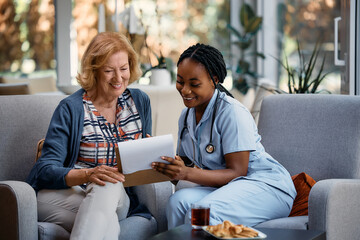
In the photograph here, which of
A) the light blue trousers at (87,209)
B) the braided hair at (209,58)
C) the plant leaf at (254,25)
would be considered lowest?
the light blue trousers at (87,209)

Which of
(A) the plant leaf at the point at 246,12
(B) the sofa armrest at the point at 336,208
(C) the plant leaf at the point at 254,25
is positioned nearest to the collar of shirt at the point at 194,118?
(B) the sofa armrest at the point at 336,208

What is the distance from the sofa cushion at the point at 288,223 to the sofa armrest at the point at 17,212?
88cm

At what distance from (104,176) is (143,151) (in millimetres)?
193

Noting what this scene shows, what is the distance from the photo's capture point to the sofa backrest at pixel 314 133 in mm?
2500

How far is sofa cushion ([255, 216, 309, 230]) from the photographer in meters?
2.11

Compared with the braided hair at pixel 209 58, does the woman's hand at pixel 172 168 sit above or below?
below

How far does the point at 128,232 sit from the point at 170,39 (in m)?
5.20

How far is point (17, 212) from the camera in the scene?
2.03 meters

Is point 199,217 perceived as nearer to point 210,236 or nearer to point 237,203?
point 210,236

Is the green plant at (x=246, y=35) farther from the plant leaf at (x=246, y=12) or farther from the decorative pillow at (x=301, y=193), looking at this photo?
the decorative pillow at (x=301, y=193)

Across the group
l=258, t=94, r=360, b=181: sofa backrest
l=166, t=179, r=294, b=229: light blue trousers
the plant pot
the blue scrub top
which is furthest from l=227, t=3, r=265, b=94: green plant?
l=166, t=179, r=294, b=229: light blue trousers

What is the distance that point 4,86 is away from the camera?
3.85m

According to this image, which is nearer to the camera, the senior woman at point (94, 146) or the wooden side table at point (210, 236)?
the wooden side table at point (210, 236)

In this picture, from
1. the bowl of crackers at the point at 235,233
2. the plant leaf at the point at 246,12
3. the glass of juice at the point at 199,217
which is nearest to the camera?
the bowl of crackers at the point at 235,233
